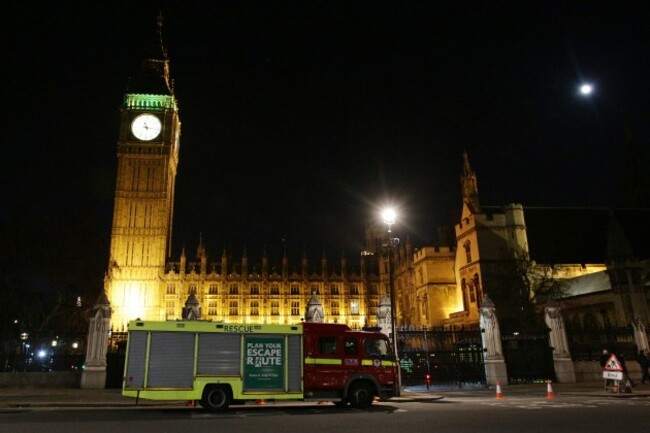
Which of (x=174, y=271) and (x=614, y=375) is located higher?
(x=174, y=271)

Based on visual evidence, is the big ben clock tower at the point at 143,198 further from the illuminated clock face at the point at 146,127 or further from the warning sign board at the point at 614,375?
the warning sign board at the point at 614,375

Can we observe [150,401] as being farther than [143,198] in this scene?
No

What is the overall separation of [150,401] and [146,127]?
63975mm

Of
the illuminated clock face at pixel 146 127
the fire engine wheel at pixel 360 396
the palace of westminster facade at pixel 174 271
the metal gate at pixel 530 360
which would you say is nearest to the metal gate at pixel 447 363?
the metal gate at pixel 530 360

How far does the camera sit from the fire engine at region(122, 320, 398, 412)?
42.6ft

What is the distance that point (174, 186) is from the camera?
81562mm

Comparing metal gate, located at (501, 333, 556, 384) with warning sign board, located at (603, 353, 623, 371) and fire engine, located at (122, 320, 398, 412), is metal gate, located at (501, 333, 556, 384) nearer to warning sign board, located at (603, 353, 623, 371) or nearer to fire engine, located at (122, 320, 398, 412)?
warning sign board, located at (603, 353, 623, 371)

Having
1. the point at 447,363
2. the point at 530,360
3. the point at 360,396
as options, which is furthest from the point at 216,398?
the point at 530,360

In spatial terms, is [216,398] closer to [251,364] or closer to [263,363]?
[251,364]

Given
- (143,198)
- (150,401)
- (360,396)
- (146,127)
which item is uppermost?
(146,127)

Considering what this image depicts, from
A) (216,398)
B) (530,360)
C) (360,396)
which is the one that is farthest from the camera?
(530,360)

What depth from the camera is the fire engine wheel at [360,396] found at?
1402 cm

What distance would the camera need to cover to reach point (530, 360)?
23391 millimetres

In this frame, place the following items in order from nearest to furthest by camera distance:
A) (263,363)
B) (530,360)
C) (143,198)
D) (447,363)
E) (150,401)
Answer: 1. (263,363)
2. (150,401)
3. (447,363)
4. (530,360)
5. (143,198)
